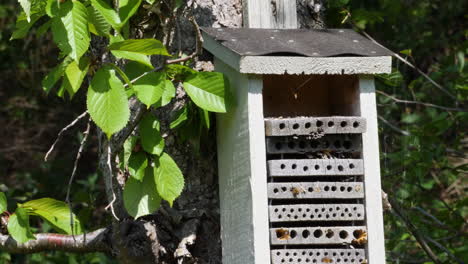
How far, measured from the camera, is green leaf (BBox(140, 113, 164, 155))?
2096mm

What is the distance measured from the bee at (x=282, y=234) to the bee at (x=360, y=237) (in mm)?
185

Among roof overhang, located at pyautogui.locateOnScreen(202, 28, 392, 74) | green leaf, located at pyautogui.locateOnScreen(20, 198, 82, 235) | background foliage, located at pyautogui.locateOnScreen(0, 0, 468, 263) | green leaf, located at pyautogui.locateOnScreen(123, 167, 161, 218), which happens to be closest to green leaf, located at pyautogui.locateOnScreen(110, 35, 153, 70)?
roof overhang, located at pyautogui.locateOnScreen(202, 28, 392, 74)

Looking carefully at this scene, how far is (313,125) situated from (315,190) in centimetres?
17

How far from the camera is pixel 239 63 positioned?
80.0 inches

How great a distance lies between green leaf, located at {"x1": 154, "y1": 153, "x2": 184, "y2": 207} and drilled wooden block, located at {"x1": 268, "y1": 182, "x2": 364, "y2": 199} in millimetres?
233

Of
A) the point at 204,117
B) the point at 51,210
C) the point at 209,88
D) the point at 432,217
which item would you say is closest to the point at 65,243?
the point at 51,210

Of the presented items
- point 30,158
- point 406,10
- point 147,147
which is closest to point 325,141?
point 147,147

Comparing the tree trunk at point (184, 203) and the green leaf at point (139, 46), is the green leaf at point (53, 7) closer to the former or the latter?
the green leaf at point (139, 46)

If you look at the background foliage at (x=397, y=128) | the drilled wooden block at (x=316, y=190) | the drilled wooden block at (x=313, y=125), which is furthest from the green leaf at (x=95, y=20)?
the background foliage at (x=397, y=128)

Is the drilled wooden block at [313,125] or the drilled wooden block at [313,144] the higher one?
the drilled wooden block at [313,125]

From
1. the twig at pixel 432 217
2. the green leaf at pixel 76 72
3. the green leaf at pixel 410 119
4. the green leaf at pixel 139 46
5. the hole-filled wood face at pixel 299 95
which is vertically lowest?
the twig at pixel 432 217

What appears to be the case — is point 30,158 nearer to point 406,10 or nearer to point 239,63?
point 406,10

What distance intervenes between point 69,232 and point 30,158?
3154mm

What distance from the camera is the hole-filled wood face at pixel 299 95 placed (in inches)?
93.5
